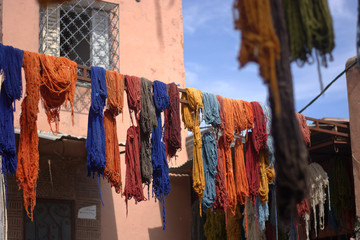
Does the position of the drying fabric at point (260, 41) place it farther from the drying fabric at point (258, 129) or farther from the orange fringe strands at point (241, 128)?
the drying fabric at point (258, 129)

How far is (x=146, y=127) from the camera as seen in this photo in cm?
724

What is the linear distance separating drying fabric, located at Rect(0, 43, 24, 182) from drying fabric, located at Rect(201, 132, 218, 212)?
7.66 ft

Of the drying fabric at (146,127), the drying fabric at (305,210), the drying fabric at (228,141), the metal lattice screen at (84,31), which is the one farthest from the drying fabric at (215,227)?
the metal lattice screen at (84,31)

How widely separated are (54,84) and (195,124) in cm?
184

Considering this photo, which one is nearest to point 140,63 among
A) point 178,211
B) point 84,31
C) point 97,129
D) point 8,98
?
point 84,31

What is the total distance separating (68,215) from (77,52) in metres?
2.52

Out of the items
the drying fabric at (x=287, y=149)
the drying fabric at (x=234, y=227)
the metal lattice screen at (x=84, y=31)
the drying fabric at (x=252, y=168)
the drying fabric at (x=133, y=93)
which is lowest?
the drying fabric at (x=234, y=227)

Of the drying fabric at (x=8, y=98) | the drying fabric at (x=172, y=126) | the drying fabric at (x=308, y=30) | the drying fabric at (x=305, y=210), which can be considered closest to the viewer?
the drying fabric at (x=308, y=30)

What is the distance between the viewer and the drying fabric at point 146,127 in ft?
23.6

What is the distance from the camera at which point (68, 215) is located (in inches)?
350

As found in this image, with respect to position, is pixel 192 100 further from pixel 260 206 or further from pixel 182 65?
pixel 182 65

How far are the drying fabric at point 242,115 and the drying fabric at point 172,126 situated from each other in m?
0.88

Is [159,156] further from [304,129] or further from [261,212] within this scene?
[304,129]

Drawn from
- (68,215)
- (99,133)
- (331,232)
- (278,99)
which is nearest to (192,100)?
(99,133)
